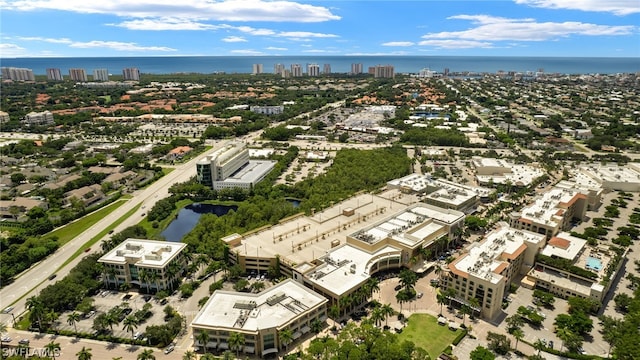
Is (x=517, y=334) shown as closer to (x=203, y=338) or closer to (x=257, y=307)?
(x=257, y=307)

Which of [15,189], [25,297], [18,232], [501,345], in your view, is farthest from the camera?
[15,189]

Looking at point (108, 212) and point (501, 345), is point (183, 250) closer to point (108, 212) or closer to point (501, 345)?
point (108, 212)

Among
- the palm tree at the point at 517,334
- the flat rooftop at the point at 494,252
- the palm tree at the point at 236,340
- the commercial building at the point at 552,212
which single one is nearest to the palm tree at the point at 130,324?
the palm tree at the point at 236,340

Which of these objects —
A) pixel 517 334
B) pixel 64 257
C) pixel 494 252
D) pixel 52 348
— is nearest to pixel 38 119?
pixel 64 257

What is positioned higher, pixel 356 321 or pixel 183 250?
pixel 183 250

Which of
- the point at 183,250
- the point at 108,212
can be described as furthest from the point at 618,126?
the point at 108,212

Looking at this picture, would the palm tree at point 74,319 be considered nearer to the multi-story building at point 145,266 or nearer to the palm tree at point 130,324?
the palm tree at point 130,324
